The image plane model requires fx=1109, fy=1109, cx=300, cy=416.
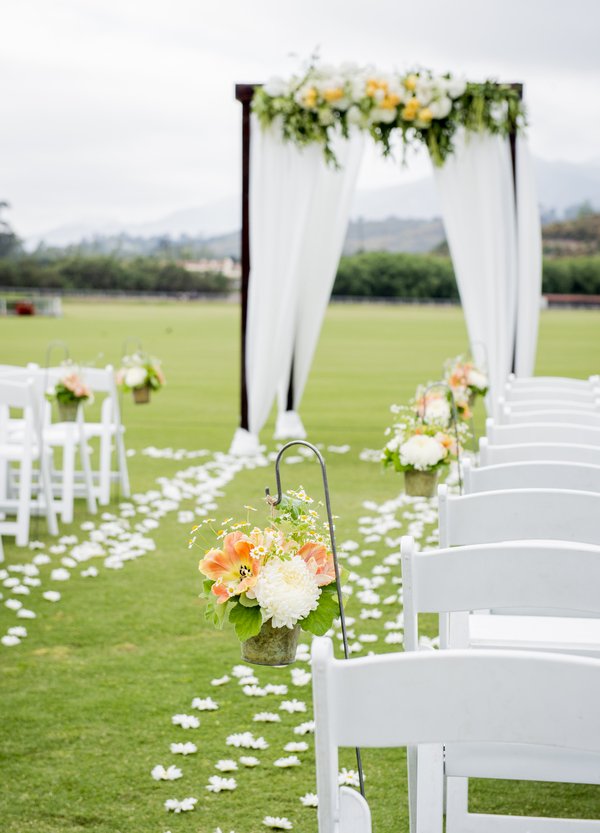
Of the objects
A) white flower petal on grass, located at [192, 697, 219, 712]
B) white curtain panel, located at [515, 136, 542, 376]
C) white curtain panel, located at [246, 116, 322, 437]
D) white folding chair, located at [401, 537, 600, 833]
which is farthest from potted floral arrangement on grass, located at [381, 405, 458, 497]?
white curtain panel, located at [246, 116, 322, 437]

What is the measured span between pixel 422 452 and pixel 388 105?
12.8 feet

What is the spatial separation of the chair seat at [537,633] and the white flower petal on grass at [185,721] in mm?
1127

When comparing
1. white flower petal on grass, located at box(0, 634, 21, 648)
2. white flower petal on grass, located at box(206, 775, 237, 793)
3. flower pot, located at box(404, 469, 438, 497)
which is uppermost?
flower pot, located at box(404, 469, 438, 497)

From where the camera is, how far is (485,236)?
8.21m

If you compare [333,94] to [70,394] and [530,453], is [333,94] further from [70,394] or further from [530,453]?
[530,453]

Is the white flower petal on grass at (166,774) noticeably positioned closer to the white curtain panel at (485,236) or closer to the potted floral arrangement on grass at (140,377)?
the potted floral arrangement on grass at (140,377)

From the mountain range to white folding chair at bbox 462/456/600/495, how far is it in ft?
161

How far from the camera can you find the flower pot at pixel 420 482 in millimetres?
4833

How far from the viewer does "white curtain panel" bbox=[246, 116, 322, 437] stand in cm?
828

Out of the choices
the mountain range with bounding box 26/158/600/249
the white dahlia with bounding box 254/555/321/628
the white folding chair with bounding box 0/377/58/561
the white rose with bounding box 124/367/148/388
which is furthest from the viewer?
the mountain range with bounding box 26/158/600/249

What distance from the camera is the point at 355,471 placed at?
27.8 ft

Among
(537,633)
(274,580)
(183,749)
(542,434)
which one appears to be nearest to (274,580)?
(274,580)

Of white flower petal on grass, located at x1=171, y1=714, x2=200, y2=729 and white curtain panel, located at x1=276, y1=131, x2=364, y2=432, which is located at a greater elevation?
white curtain panel, located at x1=276, y1=131, x2=364, y2=432

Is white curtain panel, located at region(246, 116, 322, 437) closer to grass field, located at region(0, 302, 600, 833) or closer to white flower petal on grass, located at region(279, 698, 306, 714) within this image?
grass field, located at region(0, 302, 600, 833)
